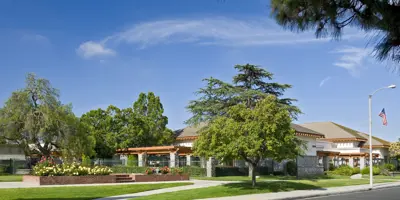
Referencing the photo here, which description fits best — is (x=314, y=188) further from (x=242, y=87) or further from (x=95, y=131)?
(x=95, y=131)

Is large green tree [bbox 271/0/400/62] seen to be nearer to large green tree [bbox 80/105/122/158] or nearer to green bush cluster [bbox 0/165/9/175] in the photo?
green bush cluster [bbox 0/165/9/175]

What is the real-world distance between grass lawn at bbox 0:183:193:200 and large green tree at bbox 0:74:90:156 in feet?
67.1

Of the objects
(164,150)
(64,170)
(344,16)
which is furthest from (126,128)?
(344,16)

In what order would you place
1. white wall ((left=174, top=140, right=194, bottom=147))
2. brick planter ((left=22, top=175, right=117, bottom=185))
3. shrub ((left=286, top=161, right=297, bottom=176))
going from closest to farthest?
brick planter ((left=22, top=175, right=117, bottom=185))
shrub ((left=286, top=161, right=297, bottom=176))
white wall ((left=174, top=140, right=194, bottom=147))

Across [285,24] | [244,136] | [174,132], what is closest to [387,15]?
[285,24]

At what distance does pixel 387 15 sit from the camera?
7707mm

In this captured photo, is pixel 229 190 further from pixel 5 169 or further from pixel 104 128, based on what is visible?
pixel 104 128

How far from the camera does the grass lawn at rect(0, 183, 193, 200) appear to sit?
21.2 metres

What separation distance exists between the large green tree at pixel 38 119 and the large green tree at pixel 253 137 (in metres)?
22.5

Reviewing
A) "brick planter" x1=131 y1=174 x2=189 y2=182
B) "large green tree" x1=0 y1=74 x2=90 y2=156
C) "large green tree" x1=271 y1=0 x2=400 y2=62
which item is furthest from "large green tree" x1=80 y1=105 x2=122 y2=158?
"large green tree" x1=271 y1=0 x2=400 y2=62

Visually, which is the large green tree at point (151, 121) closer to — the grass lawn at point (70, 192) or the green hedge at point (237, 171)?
the green hedge at point (237, 171)

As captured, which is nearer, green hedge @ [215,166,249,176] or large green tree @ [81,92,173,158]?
green hedge @ [215,166,249,176]

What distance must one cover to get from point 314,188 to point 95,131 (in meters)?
33.8

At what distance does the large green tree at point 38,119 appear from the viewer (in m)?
44.2
